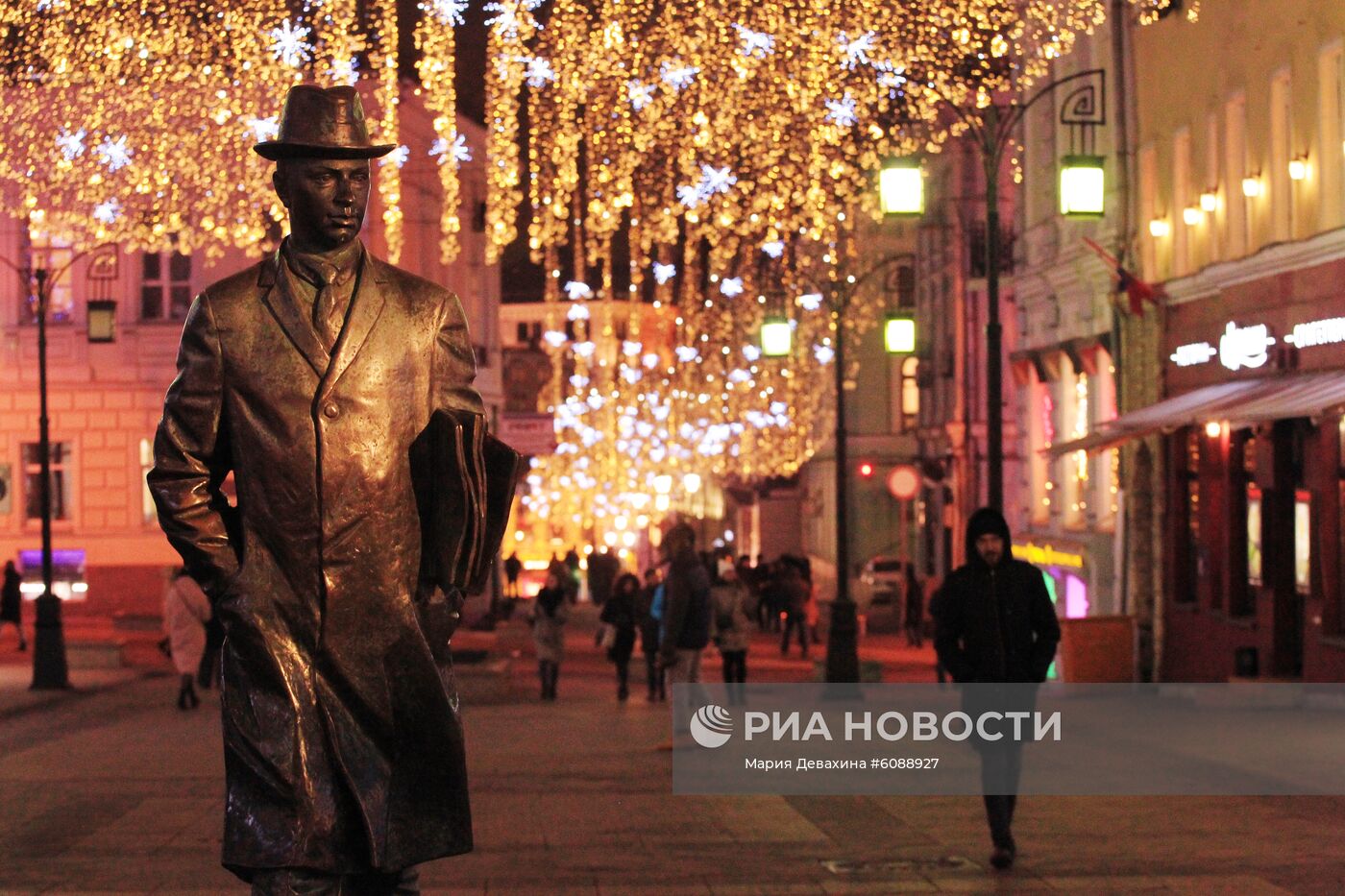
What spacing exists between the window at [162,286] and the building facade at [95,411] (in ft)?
0.06

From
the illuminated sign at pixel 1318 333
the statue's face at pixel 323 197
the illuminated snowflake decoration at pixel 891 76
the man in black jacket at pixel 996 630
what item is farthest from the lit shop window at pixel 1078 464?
the statue's face at pixel 323 197

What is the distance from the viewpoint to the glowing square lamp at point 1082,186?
75.5ft

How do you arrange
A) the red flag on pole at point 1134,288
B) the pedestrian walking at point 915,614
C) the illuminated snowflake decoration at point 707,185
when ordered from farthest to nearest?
the pedestrian walking at point 915,614, the red flag on pole at point 1134,288, the illuminated snowflake decoration at point 707,185

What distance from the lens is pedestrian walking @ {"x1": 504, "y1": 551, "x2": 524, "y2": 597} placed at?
60.2 meters

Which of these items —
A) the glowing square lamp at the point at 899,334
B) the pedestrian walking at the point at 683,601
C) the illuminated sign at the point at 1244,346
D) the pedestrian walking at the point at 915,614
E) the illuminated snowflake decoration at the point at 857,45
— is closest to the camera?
the illuminated snowflake decoration at the point at 857,45

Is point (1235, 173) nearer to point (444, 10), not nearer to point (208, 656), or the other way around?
point (444, 10)

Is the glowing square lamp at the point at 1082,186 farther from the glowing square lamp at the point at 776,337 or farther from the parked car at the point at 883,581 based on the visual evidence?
the parked car at the point at 883,581

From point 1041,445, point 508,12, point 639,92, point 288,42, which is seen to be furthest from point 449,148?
point 1041,445

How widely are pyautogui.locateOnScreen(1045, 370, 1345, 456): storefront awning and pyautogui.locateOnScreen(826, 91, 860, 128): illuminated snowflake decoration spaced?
177 inches

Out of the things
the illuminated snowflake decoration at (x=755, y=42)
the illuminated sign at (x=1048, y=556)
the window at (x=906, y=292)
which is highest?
the window at (x=906, y=292)

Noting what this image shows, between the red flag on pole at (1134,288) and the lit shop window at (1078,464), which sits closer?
the red flag on pole at (1134,288)

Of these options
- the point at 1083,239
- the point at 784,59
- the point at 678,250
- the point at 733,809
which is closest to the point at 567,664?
the point at 1083,239

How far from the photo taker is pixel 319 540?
225 inches

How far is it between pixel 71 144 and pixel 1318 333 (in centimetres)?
1273
